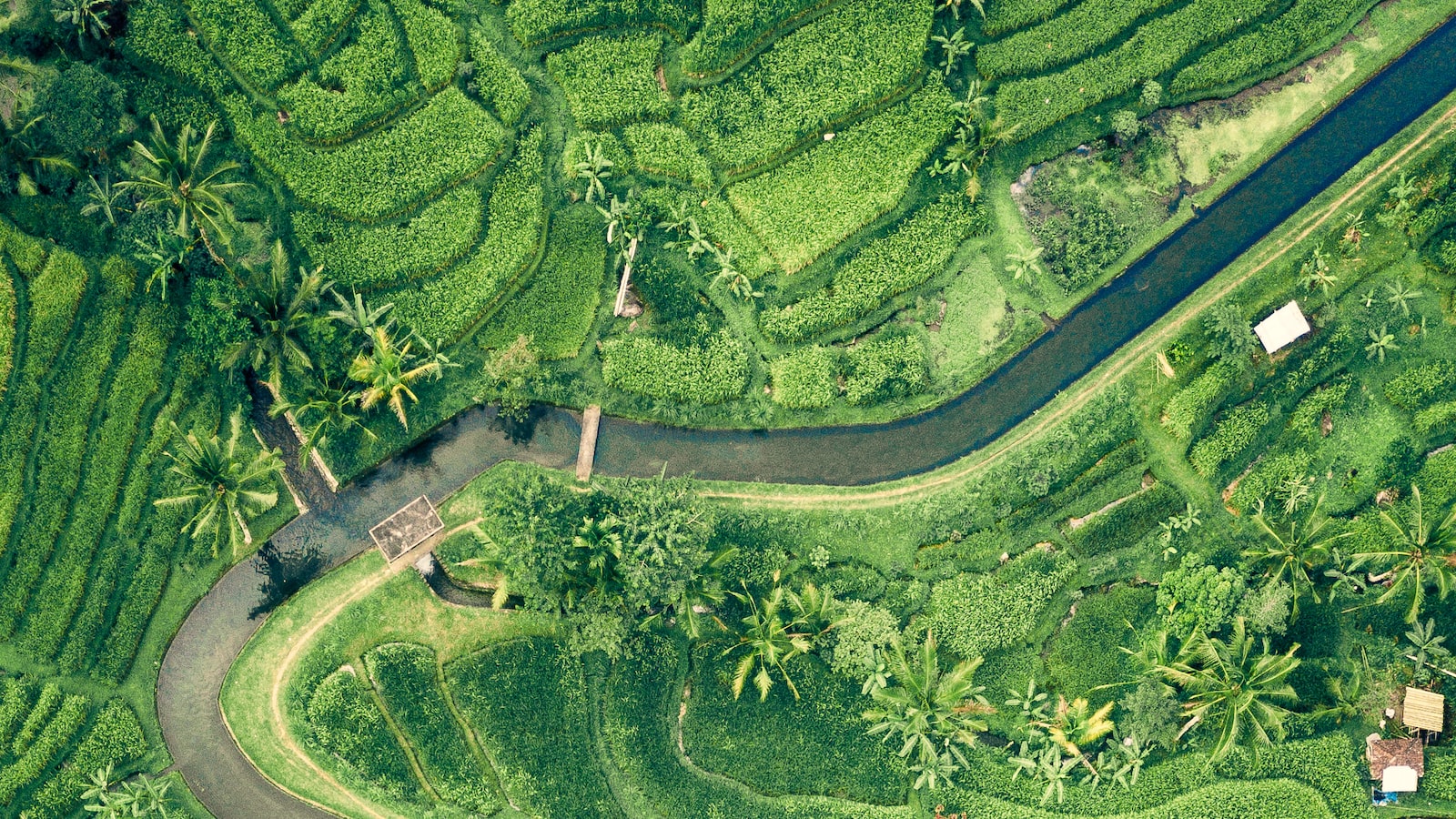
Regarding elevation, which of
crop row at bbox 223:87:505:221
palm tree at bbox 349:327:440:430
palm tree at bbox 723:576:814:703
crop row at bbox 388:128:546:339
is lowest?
palm tree at bbox 723:576:814:703

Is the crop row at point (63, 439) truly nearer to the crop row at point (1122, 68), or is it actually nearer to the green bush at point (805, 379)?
the green bush at point (805, 379)

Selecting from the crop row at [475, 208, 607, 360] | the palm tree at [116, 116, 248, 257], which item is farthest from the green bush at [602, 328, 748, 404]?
the palm tree at [116, 116, 248, 257]

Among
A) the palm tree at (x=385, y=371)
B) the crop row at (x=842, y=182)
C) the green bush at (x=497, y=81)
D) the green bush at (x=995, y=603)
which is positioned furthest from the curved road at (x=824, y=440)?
the green bush at (x=497, y=81)

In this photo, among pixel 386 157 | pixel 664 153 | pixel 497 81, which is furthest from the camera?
pixel 664 153

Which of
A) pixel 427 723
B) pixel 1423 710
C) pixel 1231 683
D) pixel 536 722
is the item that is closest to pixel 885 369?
pixel 1231 683

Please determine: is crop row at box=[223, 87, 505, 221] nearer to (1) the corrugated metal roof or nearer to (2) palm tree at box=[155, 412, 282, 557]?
(2) palm tree at box=[155, 412, 282, 557]

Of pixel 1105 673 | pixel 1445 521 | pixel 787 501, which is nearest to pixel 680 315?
pixel 787 501

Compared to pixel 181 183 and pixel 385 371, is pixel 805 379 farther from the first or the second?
pixel 181 183
